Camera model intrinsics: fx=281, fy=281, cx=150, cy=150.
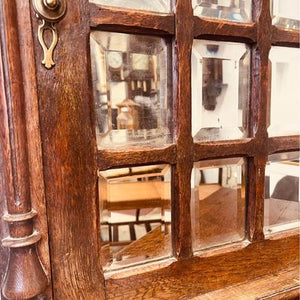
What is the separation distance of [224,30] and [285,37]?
0.15 m

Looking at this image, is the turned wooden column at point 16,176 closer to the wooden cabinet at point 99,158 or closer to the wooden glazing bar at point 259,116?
the wooden cabinet at point 99,158

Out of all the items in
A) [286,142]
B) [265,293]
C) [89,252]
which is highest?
[286,142]

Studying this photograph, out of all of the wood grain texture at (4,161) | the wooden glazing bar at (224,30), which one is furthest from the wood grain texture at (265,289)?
the wooden glazing bar at (224,30)

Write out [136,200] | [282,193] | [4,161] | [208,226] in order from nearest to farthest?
[4,161] < [208,226] < [282,193] < [136,200]

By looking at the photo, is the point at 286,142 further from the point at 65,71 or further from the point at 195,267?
the point at 65,71

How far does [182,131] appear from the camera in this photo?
46cm

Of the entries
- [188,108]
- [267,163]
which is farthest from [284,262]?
[188,108]

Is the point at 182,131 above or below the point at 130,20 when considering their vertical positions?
below

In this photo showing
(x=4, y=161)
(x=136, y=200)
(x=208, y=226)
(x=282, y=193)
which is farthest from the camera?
(x=136, y=200)

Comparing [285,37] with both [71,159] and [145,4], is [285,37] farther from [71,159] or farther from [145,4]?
[71,159]

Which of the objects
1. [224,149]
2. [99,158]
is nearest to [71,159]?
[99,158]

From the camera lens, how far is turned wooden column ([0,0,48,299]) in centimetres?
35

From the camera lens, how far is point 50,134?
0.38 m

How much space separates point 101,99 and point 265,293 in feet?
1.49
